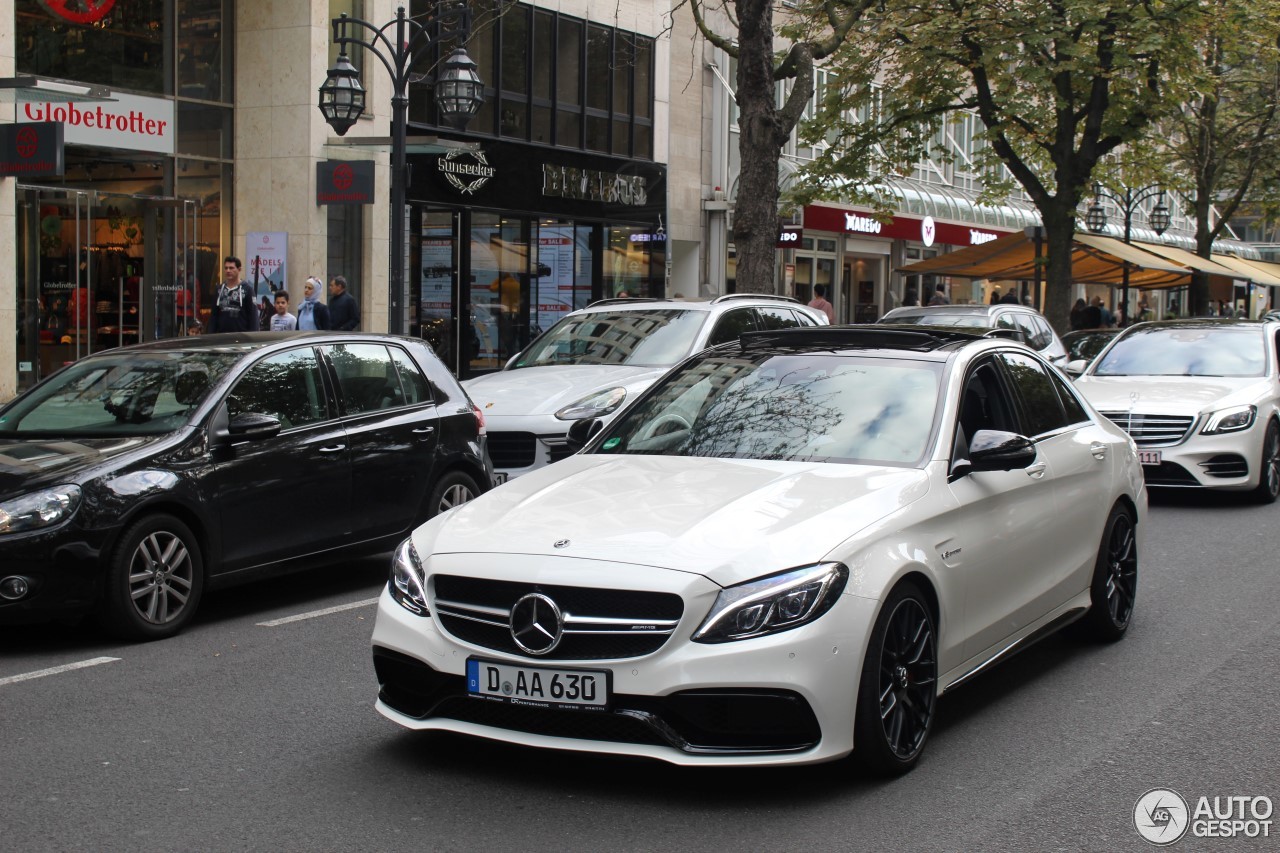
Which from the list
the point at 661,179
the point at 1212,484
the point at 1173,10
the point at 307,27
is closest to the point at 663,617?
the point at 1212,484

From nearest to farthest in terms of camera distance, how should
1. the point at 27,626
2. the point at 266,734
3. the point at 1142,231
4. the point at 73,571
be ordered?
the point at 266,734, the point at 73,571, the point at 27,626, the point at 1142,231

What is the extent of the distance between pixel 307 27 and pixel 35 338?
6671mm

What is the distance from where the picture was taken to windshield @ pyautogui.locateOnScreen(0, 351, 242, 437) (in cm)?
807

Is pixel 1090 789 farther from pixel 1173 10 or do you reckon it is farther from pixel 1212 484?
pixel 1173 10

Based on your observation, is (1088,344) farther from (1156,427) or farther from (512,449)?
(512,449)

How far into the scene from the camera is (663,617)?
15.3 ft

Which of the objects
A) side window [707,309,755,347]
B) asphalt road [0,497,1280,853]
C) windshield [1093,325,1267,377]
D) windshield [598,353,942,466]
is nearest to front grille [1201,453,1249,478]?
windshield [1093,325,1267,377]

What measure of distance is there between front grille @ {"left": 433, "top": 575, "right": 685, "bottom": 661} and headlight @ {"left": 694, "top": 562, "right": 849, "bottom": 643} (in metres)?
0.13

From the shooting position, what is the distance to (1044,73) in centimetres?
2400

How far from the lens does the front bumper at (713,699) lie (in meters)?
4.61

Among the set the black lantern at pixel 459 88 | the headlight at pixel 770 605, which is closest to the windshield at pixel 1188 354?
the black lantern at pixel 459 88

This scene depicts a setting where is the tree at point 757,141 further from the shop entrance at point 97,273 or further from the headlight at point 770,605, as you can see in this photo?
the headlight at point 770,605

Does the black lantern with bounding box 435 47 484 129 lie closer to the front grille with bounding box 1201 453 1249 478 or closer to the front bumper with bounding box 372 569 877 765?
the front grille with bounding box 1201 453 1249 478

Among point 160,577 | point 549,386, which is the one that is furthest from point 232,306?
point 160,577
